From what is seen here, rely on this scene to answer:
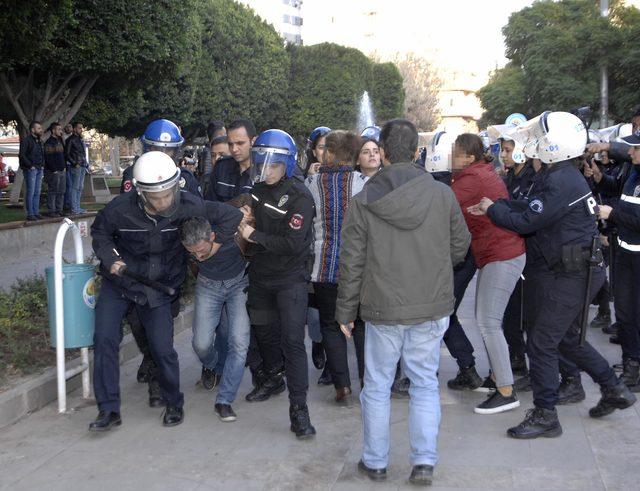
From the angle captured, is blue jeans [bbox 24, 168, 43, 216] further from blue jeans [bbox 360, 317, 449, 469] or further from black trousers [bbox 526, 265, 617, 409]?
blue jeans [bbox 360, 317, 449, 469]

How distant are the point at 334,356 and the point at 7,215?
45.2 feet

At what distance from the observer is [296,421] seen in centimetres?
483

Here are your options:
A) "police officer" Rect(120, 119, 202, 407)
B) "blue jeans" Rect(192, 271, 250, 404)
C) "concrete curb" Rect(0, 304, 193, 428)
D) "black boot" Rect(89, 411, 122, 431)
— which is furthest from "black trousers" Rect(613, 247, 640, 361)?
"concrete curb" Rect(0, 304, 193, 428)

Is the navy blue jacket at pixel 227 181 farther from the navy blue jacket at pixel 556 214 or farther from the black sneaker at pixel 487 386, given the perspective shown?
the black sneaker at pixel 487 386

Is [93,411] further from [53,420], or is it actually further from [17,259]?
[17,259]

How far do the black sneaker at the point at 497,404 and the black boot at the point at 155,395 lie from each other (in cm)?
216

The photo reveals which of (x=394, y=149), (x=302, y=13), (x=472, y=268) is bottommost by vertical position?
(x=472, y=268)

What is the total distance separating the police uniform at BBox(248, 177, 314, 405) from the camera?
4.88 m

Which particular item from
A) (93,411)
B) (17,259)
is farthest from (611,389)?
(17,259)

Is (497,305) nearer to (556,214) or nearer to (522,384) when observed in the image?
(556,214)

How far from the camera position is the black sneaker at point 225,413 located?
5.18m

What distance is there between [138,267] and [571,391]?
3.01 meters

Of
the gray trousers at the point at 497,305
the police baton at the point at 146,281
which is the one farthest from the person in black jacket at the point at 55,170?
the gray trousers at the point at 497,305

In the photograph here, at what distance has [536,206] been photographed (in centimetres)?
465
